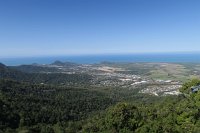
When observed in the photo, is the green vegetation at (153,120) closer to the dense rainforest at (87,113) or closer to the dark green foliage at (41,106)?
the dense rainforest at (87,113)

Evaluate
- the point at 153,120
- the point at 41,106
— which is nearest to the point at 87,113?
the point at 41,106

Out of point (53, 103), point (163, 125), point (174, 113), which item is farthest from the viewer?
point (53, 103)

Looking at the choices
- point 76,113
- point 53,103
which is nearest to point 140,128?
point 76,113

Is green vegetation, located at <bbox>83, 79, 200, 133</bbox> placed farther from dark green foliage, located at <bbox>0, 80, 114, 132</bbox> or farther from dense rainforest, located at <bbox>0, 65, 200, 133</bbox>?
dark green foliage, located at <bbox>0, 80, 114, 132</bbox>

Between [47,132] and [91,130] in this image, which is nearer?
[91,130]

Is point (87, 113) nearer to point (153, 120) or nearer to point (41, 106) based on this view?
point (41, 106)

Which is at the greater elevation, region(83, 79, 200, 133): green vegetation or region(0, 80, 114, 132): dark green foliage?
region(83, 79, 200, 133): green vegetation

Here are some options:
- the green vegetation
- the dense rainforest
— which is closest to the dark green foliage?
the dense rainforest

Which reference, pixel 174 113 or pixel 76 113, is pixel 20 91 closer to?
pixel 76 113

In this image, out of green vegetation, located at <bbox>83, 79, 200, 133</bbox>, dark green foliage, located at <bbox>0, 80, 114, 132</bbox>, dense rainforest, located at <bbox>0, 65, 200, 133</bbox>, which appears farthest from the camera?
dark green foliage, located at <bbox>0, 80, 114, 132</bbox>
